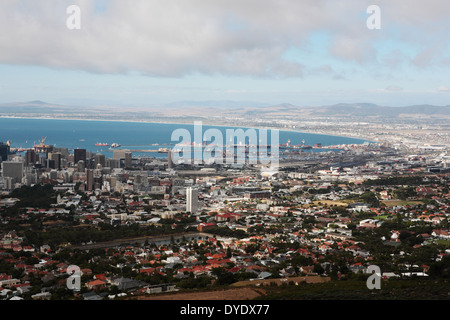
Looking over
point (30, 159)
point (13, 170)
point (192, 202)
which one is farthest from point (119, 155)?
point (192, 202)

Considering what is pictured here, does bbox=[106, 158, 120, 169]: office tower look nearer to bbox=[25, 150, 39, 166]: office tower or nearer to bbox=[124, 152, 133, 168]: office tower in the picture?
bbox=[124, 152, 133, 168]: office tower

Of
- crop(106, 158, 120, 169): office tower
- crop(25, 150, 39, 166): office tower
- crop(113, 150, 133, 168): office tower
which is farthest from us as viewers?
crop(113, 150, 133, 168): office tower

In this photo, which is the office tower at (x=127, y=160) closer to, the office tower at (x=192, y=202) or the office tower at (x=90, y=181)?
the office tower at (x=90, y=181)

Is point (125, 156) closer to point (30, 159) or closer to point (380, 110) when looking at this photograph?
point (30, 159)

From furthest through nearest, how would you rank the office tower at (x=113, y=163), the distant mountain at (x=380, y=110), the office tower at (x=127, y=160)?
1. the distant mountain at (x=380, y=110)
2. the office tower at (x=127, y=160)
3. the office tower at (x=113, y=163)

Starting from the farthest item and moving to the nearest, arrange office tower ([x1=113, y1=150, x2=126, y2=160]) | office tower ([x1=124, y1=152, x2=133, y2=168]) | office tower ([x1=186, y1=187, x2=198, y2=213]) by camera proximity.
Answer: office tower ([x1=113, y1=150, x2=126, y2=160]) < office tower ([x1=124, y1=152, x2=133, y2=168]) < office tower ([x1=186, y1=187, x2=198, y2=213])

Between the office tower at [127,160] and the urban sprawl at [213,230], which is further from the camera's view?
the office tower at [127,160]

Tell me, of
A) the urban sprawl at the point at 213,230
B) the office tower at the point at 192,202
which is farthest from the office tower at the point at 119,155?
the office tower at the point at 192,202

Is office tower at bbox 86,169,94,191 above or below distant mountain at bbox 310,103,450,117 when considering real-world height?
below

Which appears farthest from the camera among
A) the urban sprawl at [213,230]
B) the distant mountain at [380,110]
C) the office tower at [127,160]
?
the distant mountain at [380,110]

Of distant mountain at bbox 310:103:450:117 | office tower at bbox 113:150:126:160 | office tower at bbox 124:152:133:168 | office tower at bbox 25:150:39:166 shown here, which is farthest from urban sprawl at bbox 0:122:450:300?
distant mountain at bbox 310:103:450:117
